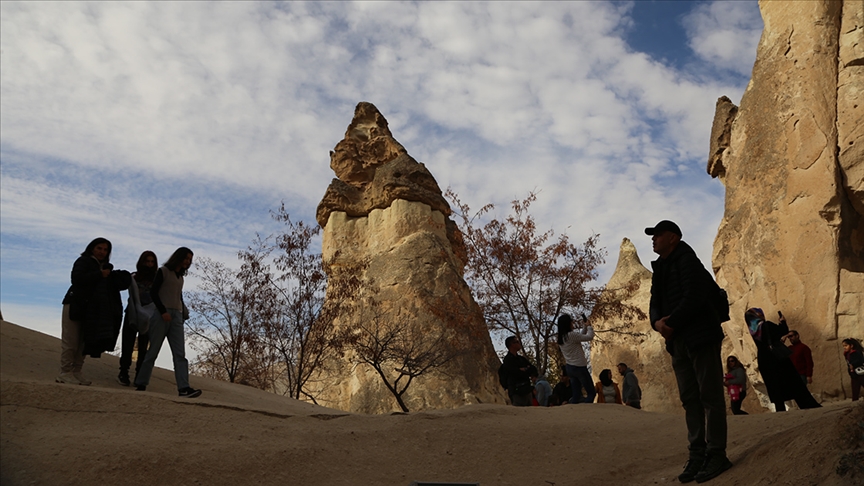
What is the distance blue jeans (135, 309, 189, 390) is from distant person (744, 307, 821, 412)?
709 centimetres

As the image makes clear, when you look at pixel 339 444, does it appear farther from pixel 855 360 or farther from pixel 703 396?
pixel 855 360

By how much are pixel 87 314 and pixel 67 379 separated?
0.72 metres

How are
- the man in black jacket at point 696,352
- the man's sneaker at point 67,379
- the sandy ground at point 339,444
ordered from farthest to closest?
the man's sneaker at point 67,379, the sandy ground at point 339,444, the man in black jacket at point 696,352

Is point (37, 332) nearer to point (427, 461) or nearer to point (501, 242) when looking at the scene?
point (427, 461)

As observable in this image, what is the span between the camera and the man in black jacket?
4.54 meters

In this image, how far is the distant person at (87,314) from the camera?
713 cm

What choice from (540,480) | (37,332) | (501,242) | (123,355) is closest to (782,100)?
(501,242)

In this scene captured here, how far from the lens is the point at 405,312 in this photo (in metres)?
21.3

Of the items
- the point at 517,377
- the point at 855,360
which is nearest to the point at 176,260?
the point at 517,377

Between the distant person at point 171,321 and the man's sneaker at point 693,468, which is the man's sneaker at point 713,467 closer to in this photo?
the man's sneaker at point 693,468

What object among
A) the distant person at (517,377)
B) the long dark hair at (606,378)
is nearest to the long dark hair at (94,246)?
the distant person at (517,377)

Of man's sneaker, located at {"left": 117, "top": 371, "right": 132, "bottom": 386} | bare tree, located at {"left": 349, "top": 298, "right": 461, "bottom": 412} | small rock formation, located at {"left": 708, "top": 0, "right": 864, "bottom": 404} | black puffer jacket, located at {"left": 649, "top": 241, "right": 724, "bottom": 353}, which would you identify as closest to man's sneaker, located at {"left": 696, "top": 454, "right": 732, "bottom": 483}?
black puffer jacket, located at {"left": 649, "top": 241, "right": 724, "bottom": 353}

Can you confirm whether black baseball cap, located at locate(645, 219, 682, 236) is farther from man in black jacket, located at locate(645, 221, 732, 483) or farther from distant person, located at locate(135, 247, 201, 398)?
distant person, located at locate(135, 247, 201, 398)

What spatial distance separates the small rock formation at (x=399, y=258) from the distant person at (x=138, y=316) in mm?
11044
